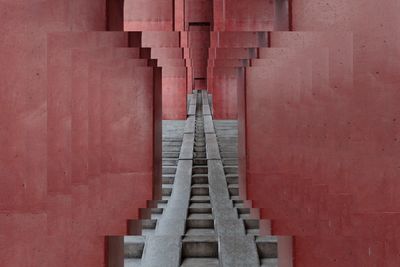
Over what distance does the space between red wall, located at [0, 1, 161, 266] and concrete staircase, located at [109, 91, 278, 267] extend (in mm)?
280

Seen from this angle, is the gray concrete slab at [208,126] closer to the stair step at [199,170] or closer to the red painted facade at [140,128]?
the stair step at [199,170]

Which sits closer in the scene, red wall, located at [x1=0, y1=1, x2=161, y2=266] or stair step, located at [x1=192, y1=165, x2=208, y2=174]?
red wall, located at [x1=0, y1=1, x2=161, y2=266]

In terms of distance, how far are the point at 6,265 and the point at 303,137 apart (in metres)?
1.00

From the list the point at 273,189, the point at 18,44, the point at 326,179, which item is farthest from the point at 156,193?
the point at 18,44

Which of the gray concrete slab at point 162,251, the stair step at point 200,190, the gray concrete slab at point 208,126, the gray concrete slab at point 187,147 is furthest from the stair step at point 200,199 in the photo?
the gray concrete slab at point 208,126

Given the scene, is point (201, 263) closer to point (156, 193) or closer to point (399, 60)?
point (156, 193)

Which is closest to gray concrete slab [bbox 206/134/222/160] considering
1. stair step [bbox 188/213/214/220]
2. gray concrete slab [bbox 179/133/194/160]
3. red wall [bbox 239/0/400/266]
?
gray concrete slab [bbox 179/133/194/160]

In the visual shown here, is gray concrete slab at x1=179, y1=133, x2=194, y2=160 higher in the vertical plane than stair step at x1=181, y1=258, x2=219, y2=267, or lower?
higher

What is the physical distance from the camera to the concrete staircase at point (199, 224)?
3.05 m

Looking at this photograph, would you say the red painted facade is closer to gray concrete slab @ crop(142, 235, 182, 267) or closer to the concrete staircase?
the concrete staircase

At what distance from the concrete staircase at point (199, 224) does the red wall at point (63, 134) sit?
0.92ft

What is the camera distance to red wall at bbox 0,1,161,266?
108 cm

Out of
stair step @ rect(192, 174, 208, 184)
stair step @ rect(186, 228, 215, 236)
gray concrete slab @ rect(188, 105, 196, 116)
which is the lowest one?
stair step @ rect(186, 228, 215, 236)

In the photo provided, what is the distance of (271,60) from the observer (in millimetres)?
1870
